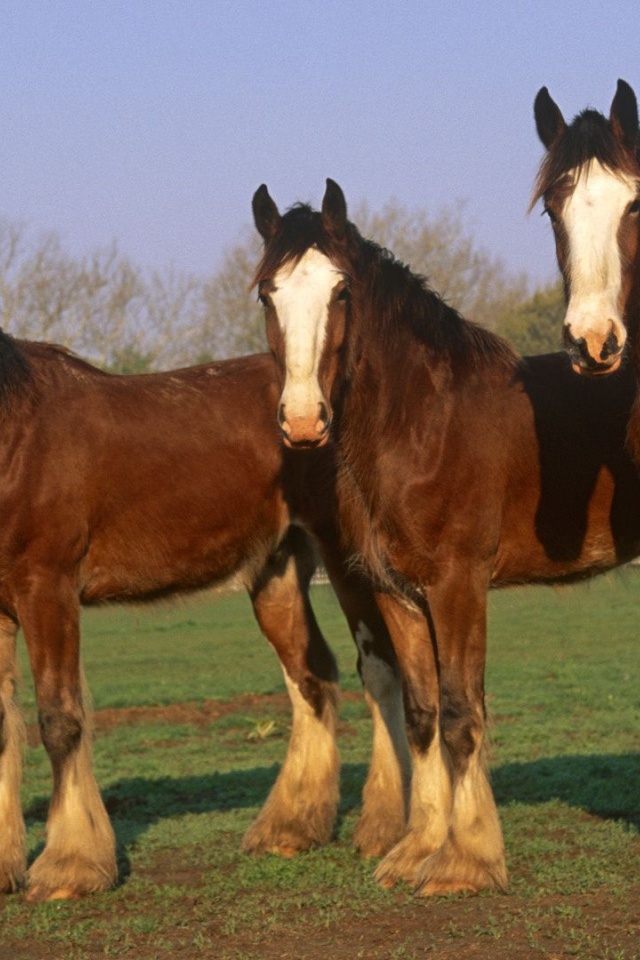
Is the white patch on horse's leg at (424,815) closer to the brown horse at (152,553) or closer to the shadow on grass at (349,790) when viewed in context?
the brown horse at (152,553)

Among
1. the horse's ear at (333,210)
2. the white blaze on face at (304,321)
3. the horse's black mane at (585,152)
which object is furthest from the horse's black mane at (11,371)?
the horse's black mane at (585,152)

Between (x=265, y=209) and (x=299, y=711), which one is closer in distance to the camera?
(x=265, y=209)

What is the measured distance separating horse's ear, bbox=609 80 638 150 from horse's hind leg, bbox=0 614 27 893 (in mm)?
3790

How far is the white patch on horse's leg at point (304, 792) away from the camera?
720 cm

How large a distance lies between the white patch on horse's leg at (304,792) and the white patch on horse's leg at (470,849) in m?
1.32

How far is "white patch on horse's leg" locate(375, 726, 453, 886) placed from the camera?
20.6 ft

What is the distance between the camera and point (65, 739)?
647 centimetres

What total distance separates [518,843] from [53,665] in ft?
8.29

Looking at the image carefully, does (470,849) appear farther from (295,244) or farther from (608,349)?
(295,244)

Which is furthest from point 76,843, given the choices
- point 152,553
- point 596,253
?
point 596,253

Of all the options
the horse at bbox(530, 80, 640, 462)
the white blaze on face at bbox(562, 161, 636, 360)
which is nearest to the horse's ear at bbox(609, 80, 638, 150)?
the horse at bbox(530, 80, 640, 462)

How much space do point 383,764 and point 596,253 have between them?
3.25m

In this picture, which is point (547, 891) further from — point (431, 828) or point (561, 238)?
point (561, 238)

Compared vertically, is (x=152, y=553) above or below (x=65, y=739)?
above
